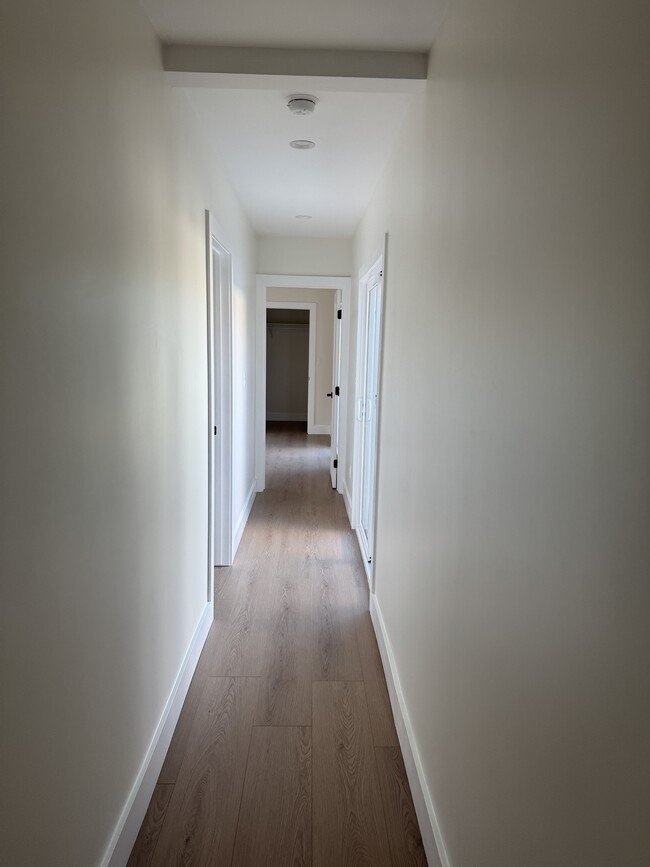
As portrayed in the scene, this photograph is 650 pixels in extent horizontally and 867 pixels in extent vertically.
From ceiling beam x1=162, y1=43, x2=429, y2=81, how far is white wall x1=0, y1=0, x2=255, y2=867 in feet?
0.49

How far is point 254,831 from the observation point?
6.25 ft

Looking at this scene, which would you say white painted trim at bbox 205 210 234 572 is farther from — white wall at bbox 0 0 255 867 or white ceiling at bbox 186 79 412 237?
white wall at bbox 0 0 255 867

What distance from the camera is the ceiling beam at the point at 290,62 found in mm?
2059

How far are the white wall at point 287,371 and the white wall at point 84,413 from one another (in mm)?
8794

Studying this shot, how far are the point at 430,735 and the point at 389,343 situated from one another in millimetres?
1794

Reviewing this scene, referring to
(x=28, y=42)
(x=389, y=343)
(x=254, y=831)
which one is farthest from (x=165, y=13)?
(x=254, y=831)

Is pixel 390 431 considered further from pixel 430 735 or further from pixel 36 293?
pixel 36 293

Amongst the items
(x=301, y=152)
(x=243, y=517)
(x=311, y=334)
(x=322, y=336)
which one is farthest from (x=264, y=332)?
(x=322, y=336)

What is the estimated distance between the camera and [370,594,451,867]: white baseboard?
1.71 meters

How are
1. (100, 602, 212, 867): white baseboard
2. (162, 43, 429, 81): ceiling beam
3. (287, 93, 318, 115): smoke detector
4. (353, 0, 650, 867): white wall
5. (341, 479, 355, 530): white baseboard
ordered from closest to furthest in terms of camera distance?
(353, 0, 650, 867): white wall < (100, 602, 212, 867): white baseboard < (162, 43, 429, 81): ceiling beam < (287, 93, 318, 115): smoke detector < (341, 479, 355, 530): white baseboard

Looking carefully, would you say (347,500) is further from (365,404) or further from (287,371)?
(287,371)

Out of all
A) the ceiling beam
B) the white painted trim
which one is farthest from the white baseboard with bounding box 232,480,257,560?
the ceiling beam

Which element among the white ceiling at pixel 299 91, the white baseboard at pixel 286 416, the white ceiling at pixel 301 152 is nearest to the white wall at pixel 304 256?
the white ceiling at pixel 301 152

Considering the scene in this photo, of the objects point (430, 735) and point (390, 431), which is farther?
point (390, 431)
